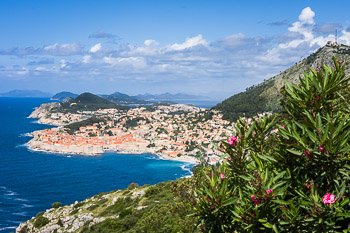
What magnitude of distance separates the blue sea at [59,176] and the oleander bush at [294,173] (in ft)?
237

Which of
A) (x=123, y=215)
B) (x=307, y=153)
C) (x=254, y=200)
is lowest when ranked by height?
(x=123, y=215)

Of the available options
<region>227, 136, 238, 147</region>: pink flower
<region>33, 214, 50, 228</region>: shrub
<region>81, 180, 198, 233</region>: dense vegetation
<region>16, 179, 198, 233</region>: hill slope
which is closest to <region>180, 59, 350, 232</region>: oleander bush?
<region>227, 136, 238, 147</region>: pink flower

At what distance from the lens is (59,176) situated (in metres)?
118

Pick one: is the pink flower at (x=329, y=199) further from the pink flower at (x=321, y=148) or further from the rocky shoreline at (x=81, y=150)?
the rocky shoreline at (x=81, y=150)

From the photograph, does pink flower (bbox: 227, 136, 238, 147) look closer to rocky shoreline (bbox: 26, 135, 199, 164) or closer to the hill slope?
the hill slope

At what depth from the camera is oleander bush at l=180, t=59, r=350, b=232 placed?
273 inches

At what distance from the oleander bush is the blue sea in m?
72.4

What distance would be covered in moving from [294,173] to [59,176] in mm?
117947

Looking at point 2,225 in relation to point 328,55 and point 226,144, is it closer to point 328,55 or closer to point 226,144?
point 226,144

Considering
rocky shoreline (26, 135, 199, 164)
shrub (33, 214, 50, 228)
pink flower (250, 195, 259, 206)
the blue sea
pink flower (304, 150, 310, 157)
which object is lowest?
the blue sea

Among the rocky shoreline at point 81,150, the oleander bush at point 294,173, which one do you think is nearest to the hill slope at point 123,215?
the oleander bush at point 294,173

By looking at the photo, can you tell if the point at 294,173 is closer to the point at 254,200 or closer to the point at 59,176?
the point at 254,200

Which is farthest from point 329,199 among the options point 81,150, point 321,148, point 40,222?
point 81,150

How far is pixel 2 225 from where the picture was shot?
74312mm
